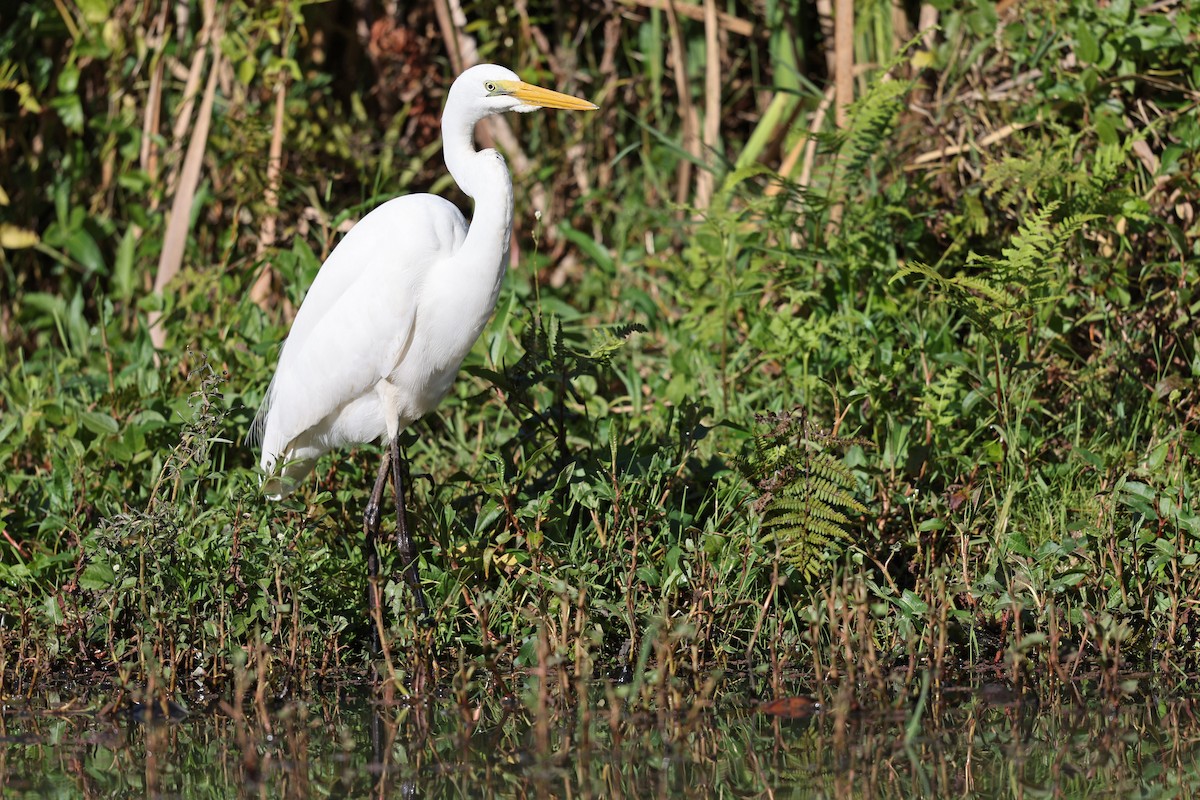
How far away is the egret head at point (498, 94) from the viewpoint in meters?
3.65

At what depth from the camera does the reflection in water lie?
2.53 metres

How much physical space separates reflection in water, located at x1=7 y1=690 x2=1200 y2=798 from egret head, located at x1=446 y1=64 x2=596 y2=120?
157cm

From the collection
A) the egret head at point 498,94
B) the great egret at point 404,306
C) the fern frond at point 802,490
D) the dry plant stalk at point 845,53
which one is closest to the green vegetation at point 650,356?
the fern frond at point 802,490

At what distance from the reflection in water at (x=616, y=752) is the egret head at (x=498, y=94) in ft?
5.16

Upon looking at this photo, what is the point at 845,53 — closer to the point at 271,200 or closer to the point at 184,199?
the point at 271,200

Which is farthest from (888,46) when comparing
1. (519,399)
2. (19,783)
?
(19,783)

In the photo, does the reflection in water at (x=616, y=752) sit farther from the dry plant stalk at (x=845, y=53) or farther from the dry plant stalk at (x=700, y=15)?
the dry plant stalk at (x=700, y=15)

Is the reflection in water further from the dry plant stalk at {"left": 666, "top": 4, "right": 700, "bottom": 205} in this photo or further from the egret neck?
the dry plant stalk at {"left": 666, "top": 4, "right": 700, "bottom": 205}

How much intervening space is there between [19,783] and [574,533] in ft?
5.28

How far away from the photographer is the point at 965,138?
490cm

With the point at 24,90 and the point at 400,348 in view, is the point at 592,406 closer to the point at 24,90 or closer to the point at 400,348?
the point at 400,348

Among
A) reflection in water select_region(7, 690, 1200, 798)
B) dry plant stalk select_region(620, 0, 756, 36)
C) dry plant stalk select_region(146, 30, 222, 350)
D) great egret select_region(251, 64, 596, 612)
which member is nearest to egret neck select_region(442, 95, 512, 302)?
great egret select_region(251, 64, 596, 612)

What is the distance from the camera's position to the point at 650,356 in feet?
16.9

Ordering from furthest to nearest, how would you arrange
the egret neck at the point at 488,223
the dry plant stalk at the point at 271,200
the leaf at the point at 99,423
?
the dry plant stalk at the point at 271,200 → the leaf at the point at 99,423 → the egret neck at the point at 488,223
